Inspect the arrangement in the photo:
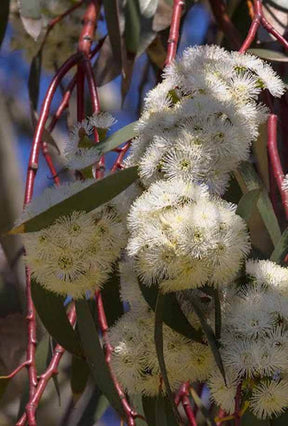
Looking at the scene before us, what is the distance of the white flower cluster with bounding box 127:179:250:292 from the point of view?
0.85 m

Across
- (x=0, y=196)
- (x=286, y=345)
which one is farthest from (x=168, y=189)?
(x=0, y=196)

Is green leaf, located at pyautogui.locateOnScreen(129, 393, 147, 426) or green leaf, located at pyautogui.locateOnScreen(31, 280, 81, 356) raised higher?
green leaf, located at pyautogui.locateOnScreen(31, 280, 81, 356)

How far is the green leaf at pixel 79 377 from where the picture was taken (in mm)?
1376

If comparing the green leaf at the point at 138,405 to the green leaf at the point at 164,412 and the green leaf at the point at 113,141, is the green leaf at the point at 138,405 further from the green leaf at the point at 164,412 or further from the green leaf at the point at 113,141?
the green leaf at the point at 113,141

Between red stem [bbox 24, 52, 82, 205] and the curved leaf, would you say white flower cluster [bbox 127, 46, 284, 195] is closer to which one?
red stem [bbox 24, 52, 82, 205]

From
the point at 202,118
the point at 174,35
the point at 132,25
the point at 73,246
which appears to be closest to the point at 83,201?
the point at 73,246

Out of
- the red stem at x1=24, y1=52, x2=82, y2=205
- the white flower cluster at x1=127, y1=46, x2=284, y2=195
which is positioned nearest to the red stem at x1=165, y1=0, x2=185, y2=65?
the white flower cluster at x1=127, y1=46, x2=284, y2=195

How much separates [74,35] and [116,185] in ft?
3.32

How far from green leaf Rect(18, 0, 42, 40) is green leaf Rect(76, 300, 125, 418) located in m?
0.63

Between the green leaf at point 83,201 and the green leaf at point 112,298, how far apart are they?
176 mm

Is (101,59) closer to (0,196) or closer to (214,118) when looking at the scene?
(0,196)

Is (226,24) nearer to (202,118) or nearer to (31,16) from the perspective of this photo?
(31,16)

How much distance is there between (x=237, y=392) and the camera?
915 millimetres

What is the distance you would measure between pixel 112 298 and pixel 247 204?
24 cm
